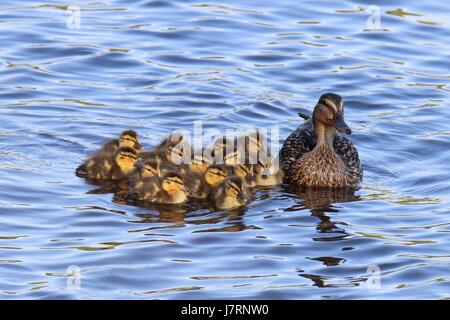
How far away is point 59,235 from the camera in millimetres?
8195

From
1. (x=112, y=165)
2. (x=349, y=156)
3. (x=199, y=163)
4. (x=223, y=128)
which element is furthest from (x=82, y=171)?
(x=349, y=156)

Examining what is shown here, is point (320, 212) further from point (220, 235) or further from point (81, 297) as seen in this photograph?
point (81, 297)

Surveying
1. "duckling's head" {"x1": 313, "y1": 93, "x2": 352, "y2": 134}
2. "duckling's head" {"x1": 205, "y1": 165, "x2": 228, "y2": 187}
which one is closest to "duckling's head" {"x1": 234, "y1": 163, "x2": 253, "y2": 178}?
"duckling's head" {"x1": 205, "y1": 165, "x2": 228, "y2": 187}

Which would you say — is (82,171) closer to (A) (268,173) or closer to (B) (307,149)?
(A) (268,173)

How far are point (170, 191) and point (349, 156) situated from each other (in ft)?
5.48

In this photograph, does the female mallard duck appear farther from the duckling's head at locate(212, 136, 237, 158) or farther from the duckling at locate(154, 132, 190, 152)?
the duckling at locate(154, 132, 190, 152)

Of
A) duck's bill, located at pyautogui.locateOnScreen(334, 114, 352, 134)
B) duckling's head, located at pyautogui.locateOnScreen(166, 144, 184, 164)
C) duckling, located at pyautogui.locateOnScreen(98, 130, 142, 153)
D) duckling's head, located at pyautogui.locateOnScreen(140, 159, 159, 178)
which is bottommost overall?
duckling's head, located at pyautogui.locateOnScreen(140, 159, 159, 178)

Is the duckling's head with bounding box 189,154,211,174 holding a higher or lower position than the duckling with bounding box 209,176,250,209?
higher

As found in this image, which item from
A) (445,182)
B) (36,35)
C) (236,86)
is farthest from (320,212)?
(36,35)

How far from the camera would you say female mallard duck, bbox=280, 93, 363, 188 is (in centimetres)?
964

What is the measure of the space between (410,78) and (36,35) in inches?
153

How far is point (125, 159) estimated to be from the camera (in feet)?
30.9

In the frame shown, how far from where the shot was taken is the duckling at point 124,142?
9562 mm

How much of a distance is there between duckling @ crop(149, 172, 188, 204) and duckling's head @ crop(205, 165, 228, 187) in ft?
0.76
